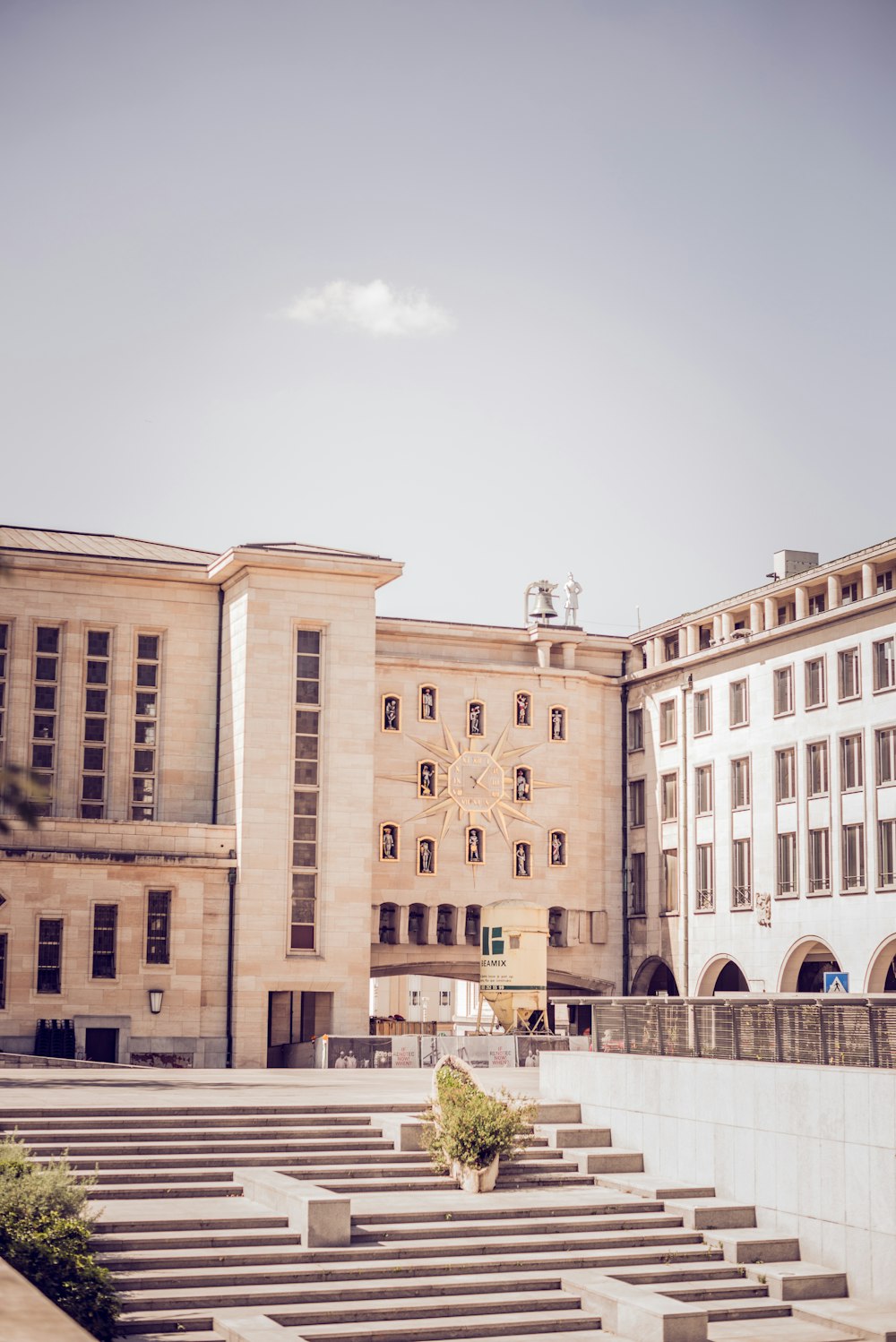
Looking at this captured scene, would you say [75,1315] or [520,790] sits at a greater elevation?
[520,790]

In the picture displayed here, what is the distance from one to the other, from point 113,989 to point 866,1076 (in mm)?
33950

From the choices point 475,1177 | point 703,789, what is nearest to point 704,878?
point 703,789

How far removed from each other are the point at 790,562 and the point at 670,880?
12.6 meters

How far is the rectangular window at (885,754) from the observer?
50156 millimetres

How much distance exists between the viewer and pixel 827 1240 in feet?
72.1

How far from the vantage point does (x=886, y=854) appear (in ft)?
164

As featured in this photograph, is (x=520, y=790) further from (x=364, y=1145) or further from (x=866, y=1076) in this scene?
(x=866, y=1076)

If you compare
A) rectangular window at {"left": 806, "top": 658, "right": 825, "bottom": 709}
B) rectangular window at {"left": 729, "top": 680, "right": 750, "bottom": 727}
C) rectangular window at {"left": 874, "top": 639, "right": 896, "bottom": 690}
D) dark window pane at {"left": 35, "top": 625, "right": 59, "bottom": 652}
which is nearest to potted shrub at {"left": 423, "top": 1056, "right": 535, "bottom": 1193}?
rectangular window at {"left": 874, "top": 639, "right": 896, "bottom": 690}

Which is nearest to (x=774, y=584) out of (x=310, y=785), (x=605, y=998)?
(x=310, y=785)

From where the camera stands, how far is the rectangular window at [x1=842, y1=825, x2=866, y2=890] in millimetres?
51156

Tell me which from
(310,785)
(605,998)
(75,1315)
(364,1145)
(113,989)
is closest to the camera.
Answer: (75,1315)

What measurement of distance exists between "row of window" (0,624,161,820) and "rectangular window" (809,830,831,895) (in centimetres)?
2185

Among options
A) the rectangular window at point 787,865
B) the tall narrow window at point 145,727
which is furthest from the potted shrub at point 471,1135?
the tall narrow window at point 145,727

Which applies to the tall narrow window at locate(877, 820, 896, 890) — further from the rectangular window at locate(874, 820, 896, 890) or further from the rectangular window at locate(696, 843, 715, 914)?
the rectangular window at locate(696, 843, 715, 914)
